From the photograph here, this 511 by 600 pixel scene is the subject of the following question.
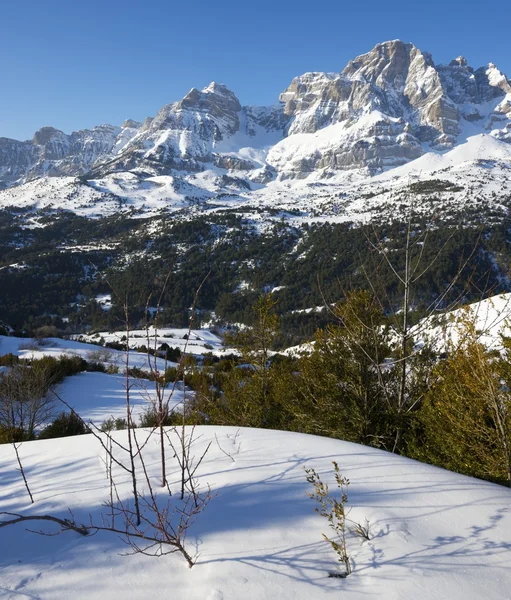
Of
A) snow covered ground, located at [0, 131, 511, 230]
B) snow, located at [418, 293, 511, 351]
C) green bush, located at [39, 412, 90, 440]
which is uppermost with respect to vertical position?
snow covered ground, located at [0, 131, 511, 230]

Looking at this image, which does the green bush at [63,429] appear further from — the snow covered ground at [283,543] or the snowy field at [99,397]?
the snow covered ground at [283,543]

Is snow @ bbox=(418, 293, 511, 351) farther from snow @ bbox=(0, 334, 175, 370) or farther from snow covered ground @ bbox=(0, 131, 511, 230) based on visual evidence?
snow covered ground @ bbox=(0, 131, 511, 230)

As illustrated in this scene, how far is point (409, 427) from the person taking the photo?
701cm

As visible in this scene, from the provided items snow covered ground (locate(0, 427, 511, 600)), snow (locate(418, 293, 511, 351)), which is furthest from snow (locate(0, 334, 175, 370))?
snow covered ground (locate(0, 427, 511, 600))

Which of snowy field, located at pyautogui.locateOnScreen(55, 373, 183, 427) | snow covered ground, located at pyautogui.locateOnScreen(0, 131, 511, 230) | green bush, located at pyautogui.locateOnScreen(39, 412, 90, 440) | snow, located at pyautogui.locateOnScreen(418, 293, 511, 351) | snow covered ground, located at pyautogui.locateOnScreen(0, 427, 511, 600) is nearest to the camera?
snow covered ground, located at pyautogui.locateOnScreen(0, 427, 511, 600)

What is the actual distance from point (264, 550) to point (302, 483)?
71 cm

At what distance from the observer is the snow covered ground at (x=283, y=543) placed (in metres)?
1.68

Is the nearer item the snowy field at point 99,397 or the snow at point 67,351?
the snowy field at point 99,397

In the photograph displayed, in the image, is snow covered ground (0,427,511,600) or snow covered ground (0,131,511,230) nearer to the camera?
snow covered ground (0,427,511,600)

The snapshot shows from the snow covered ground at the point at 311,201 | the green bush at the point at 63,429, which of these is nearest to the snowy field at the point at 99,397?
the green bush at the point at 63,429

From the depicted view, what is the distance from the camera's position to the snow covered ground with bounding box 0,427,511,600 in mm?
1678

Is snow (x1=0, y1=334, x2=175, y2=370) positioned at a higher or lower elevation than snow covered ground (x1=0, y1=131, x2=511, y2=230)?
lower

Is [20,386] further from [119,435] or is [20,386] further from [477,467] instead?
[477,467]

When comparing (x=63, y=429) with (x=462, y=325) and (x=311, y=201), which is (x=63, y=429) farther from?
(x=311, y=201)
